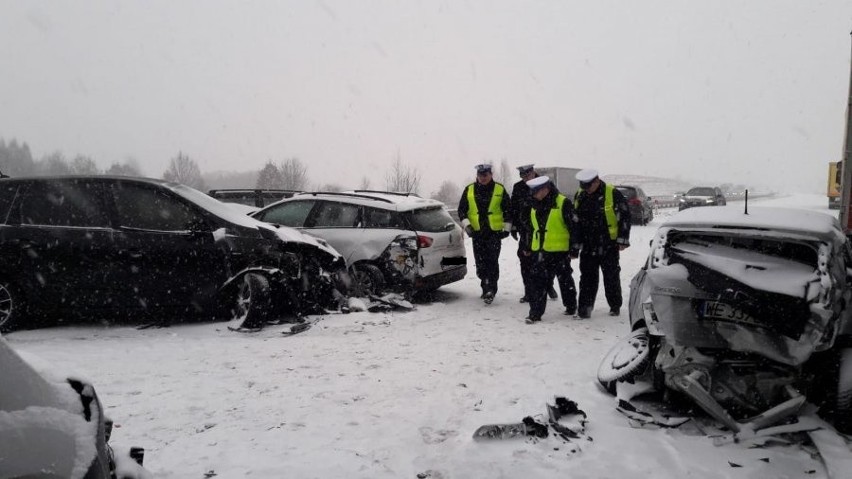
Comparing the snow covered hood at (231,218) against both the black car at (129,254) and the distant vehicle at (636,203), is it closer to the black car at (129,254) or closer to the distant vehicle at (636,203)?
the black car at (129,254)

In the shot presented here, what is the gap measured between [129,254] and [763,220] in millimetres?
5929

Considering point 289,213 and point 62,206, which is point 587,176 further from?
point 62,206

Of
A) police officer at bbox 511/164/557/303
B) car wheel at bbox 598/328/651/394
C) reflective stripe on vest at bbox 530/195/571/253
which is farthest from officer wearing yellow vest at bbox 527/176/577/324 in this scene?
car wheel at bbox 598/328/651/394

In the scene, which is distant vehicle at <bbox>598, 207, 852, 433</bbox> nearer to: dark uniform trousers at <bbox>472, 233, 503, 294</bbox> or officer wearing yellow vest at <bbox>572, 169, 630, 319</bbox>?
officer wearing yellow vest at <bbox>572, 169, 630, 319</bbox>

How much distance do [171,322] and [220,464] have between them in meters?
3.68

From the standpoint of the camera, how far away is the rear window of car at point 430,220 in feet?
25.4

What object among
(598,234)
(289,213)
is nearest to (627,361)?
(598,234)

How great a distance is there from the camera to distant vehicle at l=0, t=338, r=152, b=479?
1458 millimetres

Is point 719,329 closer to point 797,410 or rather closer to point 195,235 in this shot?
point 797,410

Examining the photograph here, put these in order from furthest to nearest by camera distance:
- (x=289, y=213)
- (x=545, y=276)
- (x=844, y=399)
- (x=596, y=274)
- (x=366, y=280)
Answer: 1. (x=289, y=213)
2. (x=366, y=280)
3. (x=596, y=274)
4. (x=545, y=276)
5. (x=844, y=399)

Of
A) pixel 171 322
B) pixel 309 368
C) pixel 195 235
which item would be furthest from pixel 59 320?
pixel 309 368

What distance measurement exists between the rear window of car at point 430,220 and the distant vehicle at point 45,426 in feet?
19.5

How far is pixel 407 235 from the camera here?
7562 mm

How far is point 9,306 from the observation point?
5.92 metres
